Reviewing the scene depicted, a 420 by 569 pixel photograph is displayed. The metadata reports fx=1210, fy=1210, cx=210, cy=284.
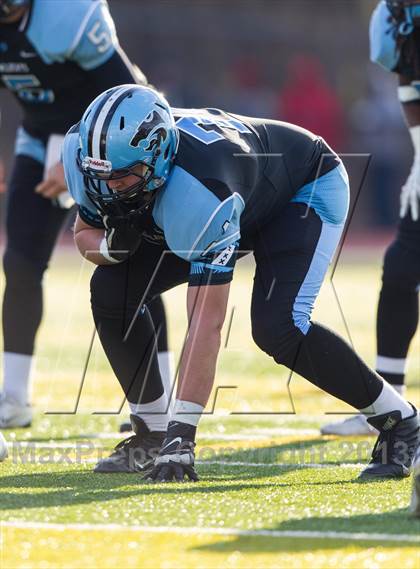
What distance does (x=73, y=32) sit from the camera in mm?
5348

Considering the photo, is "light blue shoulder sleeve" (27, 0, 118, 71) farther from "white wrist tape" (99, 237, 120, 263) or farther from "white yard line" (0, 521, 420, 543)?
"white yard line" (0, 521, 420, 543)

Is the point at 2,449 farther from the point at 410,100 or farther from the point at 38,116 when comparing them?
the point at 410,100

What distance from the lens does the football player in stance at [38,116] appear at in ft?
17.7

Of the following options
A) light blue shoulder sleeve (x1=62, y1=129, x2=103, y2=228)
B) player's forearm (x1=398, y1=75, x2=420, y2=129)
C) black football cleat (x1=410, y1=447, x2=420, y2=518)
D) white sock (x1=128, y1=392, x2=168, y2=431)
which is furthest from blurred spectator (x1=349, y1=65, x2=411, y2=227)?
black football cleat (x1=410, y1=447, x2=420, y2=518)

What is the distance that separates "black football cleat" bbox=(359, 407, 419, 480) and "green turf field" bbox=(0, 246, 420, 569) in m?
0.11

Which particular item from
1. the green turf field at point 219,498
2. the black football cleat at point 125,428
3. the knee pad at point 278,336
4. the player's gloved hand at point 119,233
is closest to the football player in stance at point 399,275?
the green turf field at point 219,498

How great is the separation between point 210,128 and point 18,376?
82.4 inches

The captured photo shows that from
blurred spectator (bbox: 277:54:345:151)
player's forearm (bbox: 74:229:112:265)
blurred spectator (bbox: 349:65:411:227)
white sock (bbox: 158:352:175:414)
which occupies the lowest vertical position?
blurred spectator (bbox: 349:65:411:227)

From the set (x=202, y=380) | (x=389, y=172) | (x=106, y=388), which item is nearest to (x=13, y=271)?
(x=106, y=388)

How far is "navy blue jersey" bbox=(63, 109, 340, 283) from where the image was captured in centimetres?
381

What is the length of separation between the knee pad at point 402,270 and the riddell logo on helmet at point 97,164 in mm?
1895

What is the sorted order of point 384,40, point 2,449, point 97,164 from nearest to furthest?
1. point 97,164
2. point 2,449
3. point 384,40

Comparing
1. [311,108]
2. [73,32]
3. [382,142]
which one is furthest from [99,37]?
[382,142]

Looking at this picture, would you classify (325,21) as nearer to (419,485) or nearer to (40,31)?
(40,31)
